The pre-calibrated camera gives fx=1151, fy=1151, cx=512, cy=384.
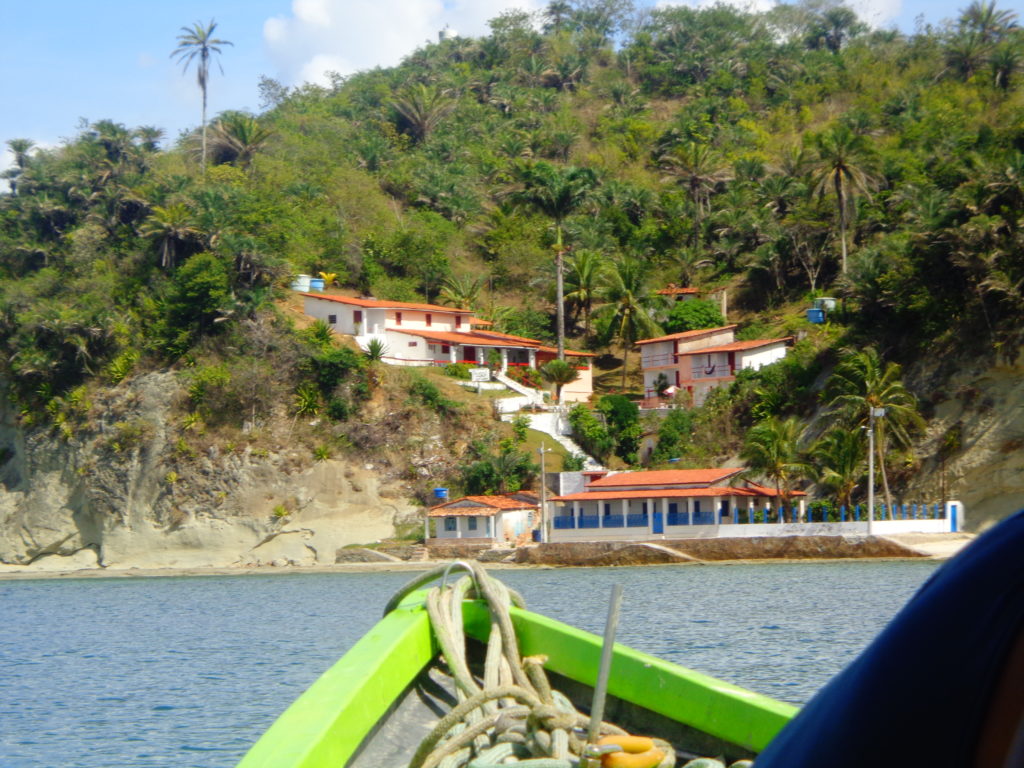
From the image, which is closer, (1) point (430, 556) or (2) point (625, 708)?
(2) point (625, 708)

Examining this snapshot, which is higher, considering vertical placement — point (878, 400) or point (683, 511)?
point (878, 400)

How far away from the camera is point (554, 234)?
69500 mm

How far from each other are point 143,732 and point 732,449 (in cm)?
3949

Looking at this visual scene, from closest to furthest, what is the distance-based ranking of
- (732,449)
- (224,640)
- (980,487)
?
1. (224,640)
2. (980,487)
3. (732,449)

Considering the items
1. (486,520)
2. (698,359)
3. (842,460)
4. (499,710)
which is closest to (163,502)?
(486,520)

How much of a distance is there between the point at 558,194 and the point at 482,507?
23.9 m

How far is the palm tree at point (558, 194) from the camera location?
61.8 m

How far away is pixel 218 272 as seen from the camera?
2245 inches

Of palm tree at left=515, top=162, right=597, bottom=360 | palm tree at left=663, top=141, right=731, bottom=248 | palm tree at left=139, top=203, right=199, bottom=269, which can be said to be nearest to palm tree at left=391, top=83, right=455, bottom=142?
palm tree at left=515, top=162, right=597, bottom=360

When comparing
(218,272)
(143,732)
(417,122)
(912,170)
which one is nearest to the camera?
(143,732)

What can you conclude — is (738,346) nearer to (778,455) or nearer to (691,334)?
(691,334)

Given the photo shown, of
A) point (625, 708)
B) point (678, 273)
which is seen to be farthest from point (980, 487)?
point (625, 708)

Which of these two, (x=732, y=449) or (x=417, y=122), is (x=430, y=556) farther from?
(x=417, y=122)

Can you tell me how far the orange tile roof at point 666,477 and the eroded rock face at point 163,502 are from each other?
376 inches
